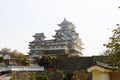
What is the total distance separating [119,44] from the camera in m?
5.86

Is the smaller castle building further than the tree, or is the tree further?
the smaller castle building

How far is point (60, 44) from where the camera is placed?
43.1 m

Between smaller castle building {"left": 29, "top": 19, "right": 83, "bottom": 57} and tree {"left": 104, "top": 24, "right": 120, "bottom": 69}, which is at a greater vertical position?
smaller castle building {"left": 29, "top": 19, "right": 83, "bottom": 57}

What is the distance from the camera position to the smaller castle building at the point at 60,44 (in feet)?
140

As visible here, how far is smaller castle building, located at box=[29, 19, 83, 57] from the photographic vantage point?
42.7 metres

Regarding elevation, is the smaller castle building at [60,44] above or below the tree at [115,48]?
above

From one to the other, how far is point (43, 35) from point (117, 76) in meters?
41.9

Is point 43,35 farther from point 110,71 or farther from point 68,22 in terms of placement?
point 110,71

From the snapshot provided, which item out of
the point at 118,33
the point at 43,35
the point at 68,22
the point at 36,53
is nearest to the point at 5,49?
the point at 36,53

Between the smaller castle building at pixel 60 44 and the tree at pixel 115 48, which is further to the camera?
the smaller castle building at pixel 60 44

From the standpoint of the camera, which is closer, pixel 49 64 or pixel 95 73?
pixel 95 73

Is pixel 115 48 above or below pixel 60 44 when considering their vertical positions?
below

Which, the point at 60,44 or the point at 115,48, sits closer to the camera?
the point at 115,48

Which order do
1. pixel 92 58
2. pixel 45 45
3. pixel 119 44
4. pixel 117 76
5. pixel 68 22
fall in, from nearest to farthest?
1. pixel 117 76
2. pixel 119 44
3. pixel 92 58
4. pixel 45 45
5. pixel 68 22
